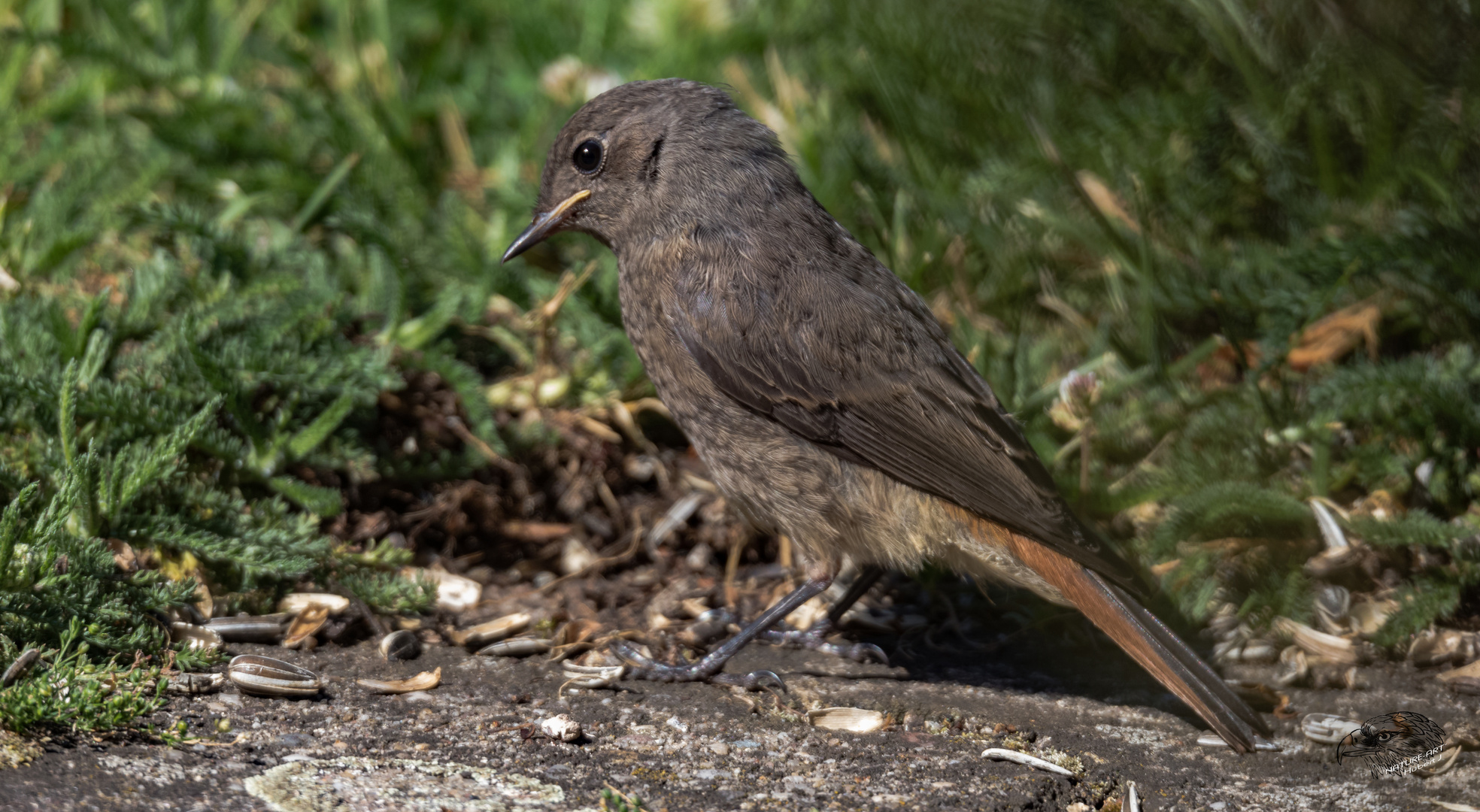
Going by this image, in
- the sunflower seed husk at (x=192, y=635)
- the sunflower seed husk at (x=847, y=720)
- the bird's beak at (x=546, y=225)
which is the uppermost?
the bird's beak at (x=546, y=225)

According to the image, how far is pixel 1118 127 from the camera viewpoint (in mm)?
4742

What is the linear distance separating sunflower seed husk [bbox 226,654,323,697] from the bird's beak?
1423 mm

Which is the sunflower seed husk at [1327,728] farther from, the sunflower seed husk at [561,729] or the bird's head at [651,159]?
the bird's head at [651,159]

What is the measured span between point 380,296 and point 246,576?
1.21m

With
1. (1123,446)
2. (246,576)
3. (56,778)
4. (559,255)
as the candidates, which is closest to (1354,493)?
(1123,446)

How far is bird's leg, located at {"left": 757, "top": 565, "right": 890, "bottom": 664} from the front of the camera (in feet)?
11.8

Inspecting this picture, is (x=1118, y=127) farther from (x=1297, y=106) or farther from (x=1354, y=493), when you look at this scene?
(x=1354, y=493)

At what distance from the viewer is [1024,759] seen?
282 centimetres

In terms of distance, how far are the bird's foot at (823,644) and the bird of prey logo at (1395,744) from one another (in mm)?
1252

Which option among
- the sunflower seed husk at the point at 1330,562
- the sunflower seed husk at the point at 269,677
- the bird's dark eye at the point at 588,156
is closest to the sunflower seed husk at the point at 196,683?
the sunflower seed husk at the point at 269,677

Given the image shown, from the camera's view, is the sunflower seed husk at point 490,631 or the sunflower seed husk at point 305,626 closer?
the sunflower seed husk at point 305,626

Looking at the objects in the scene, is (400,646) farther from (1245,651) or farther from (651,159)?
(1245,651)

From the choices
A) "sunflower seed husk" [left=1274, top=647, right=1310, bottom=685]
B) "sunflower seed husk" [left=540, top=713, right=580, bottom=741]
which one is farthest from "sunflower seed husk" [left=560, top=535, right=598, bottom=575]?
"sunflower seed husk" [left=1274, top=647, right=1310, bottom=685]

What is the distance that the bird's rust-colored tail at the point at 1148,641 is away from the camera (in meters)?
2.97
